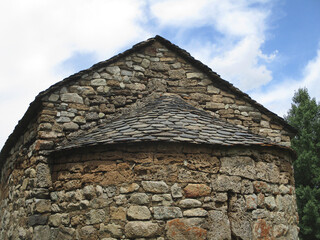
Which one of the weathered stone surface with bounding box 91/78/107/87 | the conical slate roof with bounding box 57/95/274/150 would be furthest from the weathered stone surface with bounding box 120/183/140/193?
the weathered stone surface with bounding box 91/78/107/87

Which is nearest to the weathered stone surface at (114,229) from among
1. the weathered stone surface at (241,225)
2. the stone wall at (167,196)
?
the stone wall at (167,196)

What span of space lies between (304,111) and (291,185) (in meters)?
11.7

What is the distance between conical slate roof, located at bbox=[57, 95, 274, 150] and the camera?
5.05m

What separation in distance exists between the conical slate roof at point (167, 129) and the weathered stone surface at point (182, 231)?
3.80 ft

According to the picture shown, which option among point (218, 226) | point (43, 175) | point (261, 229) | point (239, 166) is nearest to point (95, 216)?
point (43, 175)

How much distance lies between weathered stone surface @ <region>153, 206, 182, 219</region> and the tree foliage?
35.7 feet

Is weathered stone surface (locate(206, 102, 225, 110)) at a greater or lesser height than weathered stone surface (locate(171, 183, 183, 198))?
greater

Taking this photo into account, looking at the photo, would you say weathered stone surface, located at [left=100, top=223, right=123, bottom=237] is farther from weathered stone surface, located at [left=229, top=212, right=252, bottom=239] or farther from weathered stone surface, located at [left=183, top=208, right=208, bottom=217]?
weathered stone surface, located at [left=229, top=212, right=252, bottom=239]

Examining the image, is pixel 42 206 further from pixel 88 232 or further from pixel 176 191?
pixel 176 191

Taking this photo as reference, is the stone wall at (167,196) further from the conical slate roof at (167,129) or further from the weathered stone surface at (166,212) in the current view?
the conical slate roof at (167,129)

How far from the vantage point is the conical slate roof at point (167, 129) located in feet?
16.6

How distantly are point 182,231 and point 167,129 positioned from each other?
1525mm

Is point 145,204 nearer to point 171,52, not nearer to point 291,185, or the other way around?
point 291,185

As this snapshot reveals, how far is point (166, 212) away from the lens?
15.4 ft
